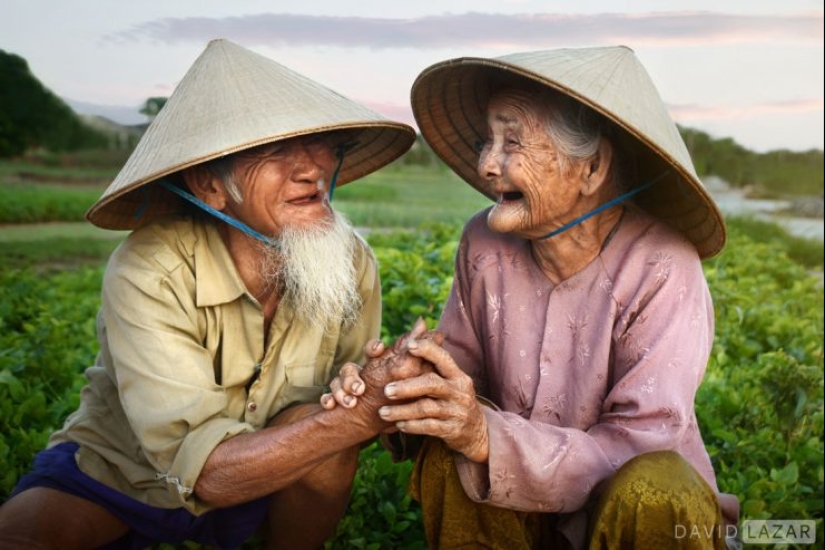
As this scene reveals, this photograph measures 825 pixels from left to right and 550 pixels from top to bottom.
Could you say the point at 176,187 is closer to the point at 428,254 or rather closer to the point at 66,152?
the point at 66,152

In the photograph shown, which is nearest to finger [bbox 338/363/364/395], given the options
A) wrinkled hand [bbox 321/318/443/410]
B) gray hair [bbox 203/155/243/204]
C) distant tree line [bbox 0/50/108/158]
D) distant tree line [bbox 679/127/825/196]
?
wrinkled hand [bbox 321/318/443/410]

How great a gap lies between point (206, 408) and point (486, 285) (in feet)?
3.03

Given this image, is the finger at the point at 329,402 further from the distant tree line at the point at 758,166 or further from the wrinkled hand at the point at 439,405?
the distant tree line at the point at 758,166

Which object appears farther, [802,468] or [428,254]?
[428,254]

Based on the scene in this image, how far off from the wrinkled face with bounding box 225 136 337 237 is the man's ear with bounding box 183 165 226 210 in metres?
0.03

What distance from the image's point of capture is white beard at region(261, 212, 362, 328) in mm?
2568

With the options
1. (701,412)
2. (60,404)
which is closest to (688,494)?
(701,412)

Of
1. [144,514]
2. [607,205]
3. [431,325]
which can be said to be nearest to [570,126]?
[607,205]

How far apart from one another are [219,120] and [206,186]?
0.28m

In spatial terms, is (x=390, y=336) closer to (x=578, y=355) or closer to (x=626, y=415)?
(x=578, y=355)

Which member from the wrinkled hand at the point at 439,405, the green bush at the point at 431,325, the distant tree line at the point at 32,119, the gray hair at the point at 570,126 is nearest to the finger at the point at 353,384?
the wrinkled hand at the point at 439,405

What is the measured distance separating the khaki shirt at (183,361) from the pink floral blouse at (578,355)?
432 millimetres

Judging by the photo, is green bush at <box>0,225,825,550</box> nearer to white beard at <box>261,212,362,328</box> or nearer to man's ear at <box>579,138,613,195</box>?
white beard at <box>261,212,362,328</box>

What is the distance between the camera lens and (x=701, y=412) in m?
3.85
